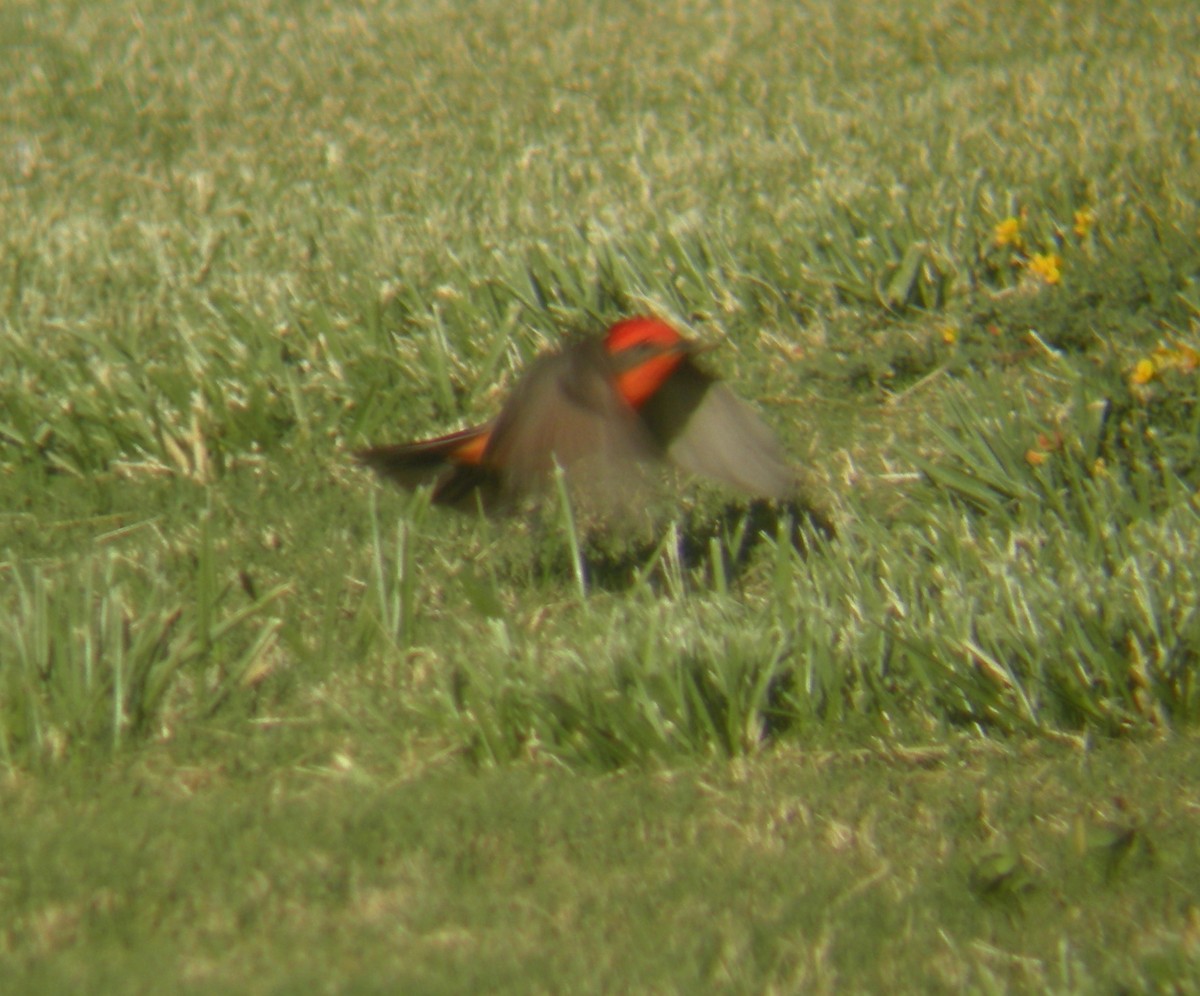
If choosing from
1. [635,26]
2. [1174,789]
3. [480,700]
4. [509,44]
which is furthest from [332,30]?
[1174,789]

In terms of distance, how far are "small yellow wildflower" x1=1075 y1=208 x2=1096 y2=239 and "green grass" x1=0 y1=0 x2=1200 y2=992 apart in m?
0.01

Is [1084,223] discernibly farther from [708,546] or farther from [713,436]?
[713,436]

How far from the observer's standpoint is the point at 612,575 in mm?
3350

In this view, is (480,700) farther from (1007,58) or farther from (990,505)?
(1007,58)

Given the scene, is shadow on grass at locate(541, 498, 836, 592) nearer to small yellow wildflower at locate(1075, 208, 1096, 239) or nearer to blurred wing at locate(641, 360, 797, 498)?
blurred wing at locate(641, 360, 797, 498)

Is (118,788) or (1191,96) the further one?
(1191,96)

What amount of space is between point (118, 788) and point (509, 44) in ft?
14.7

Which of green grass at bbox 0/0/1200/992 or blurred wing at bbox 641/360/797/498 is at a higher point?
blurred wing at bbox 641/360/797/498

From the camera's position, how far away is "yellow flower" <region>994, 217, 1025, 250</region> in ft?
13.6

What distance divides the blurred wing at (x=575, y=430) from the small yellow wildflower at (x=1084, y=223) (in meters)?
1.62

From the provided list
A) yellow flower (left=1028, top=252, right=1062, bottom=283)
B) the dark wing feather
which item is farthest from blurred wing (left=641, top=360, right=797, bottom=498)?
yellow flower (left=1028, top=252, right=1062, bottom=283)

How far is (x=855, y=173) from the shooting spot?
16.5 feet

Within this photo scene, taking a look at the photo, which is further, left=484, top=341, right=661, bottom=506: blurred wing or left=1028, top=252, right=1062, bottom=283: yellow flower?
left=1028, top=252, right=1062, bottom=283: yellow flower

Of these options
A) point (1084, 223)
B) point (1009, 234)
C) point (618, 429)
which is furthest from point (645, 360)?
point (1084, 223)
